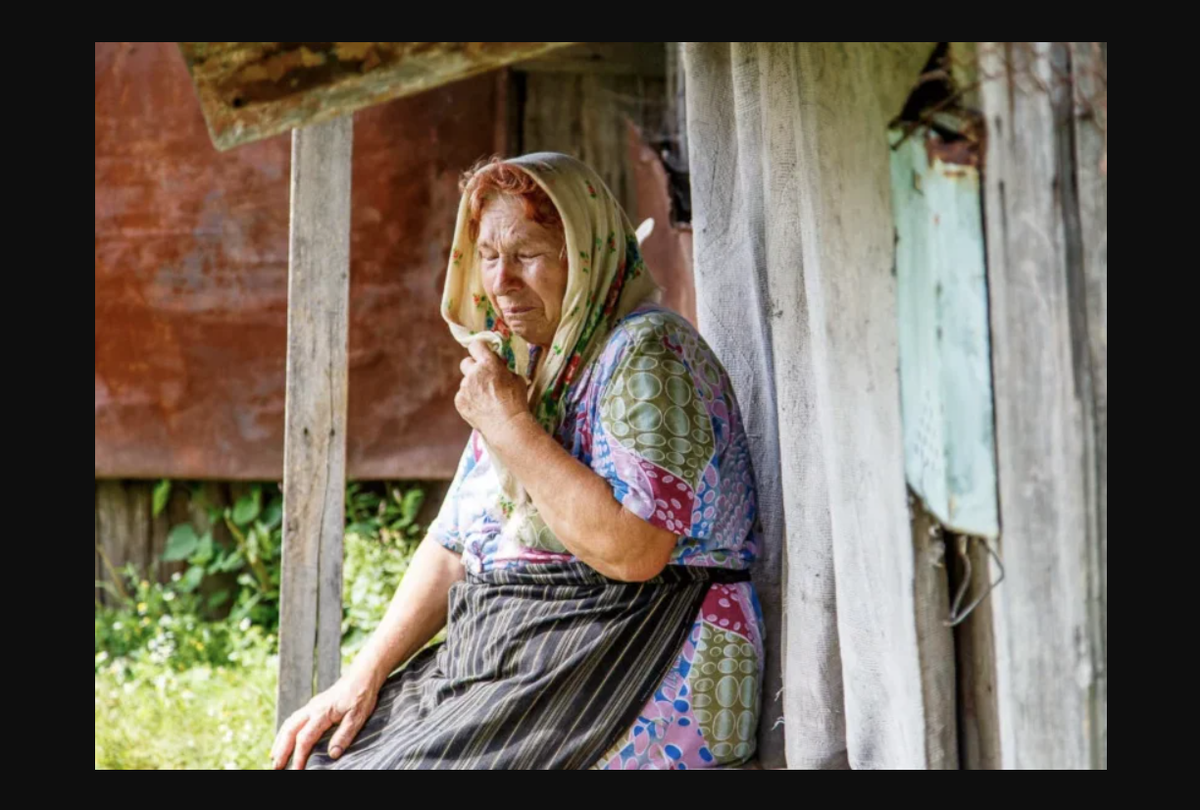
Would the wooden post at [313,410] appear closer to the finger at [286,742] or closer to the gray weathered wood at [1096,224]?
the finger at [286,742]

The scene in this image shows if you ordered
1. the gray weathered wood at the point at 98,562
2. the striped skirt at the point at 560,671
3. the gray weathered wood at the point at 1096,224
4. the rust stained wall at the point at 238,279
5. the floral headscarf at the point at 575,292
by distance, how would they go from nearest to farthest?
the gray weathered wood at the point at 1096,224, the striped skirt at the point at 560,671, the floral headscarf at the point at 575,292, the rust stained wall at the point at 238,279, the gray weathered wood at the point at 98,562

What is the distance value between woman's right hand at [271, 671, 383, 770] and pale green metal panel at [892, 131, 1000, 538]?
4.71 feet

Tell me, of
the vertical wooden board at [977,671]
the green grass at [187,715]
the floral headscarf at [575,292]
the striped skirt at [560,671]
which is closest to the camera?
the vertical wooden board at [977,671]

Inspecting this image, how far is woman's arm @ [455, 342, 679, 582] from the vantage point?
2.44m

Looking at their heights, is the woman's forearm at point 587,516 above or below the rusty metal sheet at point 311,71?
→ below

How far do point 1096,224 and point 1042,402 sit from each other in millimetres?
265

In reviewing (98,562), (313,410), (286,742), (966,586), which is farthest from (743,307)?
(98,562)

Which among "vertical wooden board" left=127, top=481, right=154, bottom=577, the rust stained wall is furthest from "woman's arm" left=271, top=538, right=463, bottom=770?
"vertical wooden board" left=127, top=481, right=154, bottom=577

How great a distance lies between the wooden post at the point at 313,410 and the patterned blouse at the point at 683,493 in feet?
4.34

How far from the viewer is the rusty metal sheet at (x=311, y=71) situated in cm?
220

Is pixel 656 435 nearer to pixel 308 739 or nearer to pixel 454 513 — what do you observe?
pixel 454 513

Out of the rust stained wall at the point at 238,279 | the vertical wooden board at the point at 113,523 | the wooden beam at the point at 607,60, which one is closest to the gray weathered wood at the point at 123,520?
the vertical wooden board at the point at 113,523
